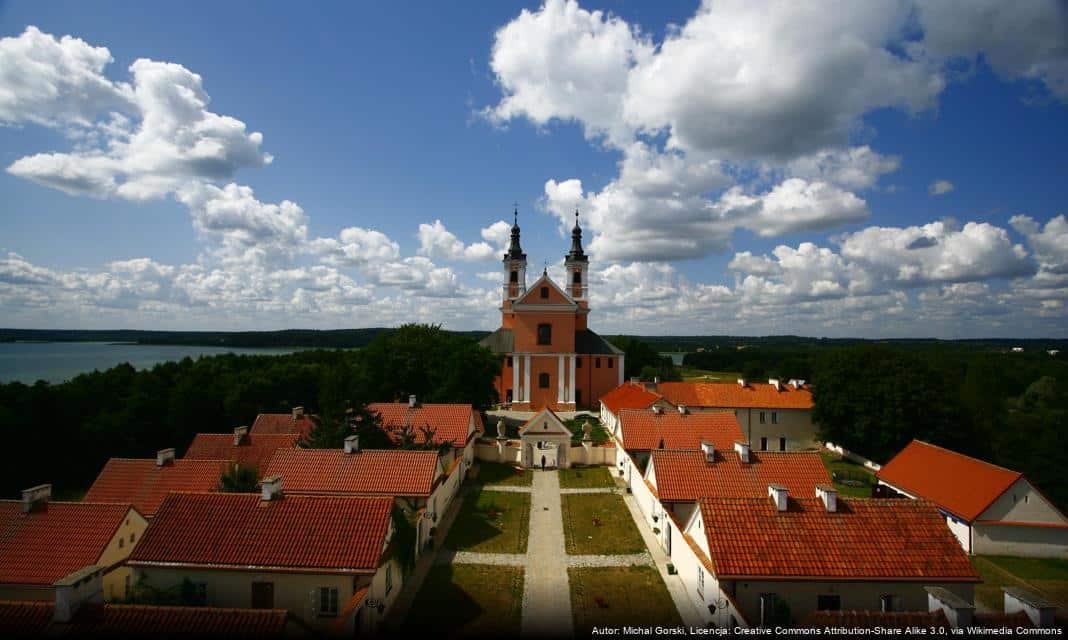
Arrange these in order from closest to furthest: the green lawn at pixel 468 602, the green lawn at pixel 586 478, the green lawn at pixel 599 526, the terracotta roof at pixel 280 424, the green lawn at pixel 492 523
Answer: the green lawn at pixel 468 602, the green lawn at pixel 599 526, the green lawn at pixel 492 523, the green lawn at pixel 586 478, the terracotta roof at pixel 280 424

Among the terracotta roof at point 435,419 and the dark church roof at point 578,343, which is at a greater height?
the dark church roof at point 578,343

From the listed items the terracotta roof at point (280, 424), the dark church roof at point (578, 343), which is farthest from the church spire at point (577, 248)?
the terracotta roof at point (280, 424)

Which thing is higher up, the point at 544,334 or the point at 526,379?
the point at 544,334

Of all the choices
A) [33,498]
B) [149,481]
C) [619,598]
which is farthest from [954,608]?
[149,481]

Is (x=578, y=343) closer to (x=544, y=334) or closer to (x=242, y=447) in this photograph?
(x=544, y=334)

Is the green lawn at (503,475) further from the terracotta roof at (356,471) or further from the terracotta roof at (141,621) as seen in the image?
the terracotta roof at (141,621)
